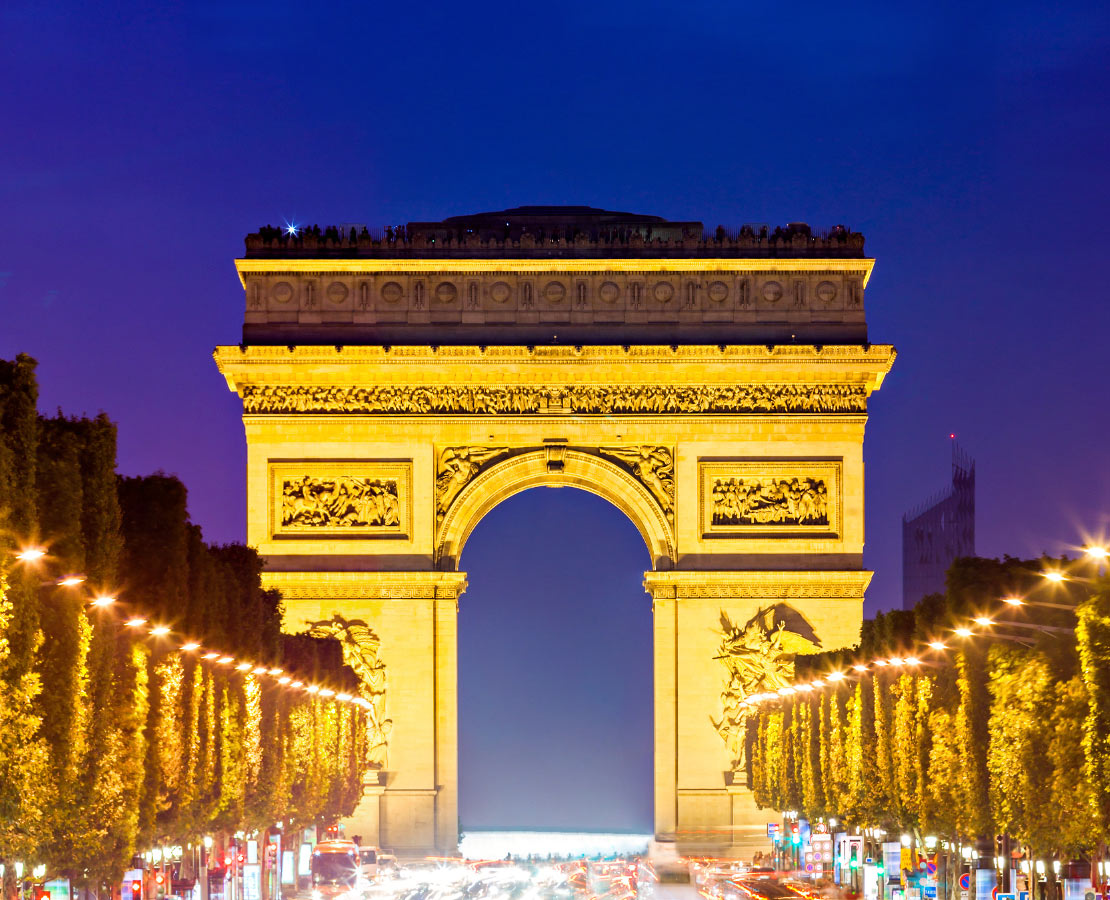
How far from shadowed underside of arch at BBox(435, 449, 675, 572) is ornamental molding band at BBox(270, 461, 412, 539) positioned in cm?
124

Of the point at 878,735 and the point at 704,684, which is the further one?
the point at 704,684

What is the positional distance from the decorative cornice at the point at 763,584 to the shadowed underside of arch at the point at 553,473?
2.13 ft

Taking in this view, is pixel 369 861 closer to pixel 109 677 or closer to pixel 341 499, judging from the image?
pixel 341 499

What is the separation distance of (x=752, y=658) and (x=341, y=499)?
11.8 metres

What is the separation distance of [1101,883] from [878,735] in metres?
13.3

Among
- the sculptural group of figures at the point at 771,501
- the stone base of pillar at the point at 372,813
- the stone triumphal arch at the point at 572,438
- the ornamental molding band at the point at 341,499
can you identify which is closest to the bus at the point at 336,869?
the stone base of pillar at the point at 372,813

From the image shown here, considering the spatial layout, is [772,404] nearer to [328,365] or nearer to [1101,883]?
[328,365]

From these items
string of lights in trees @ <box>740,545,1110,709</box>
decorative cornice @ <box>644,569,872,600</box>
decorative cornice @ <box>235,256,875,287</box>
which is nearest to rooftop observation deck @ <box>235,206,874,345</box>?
decorative cornice @ <box>235,256,875,287</box>

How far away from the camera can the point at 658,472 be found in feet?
209

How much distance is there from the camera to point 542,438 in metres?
63.7

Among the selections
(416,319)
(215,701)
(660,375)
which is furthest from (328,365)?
Answer: (215,701)

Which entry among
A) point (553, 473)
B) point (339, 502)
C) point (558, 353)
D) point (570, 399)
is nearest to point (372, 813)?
point (339, 502)

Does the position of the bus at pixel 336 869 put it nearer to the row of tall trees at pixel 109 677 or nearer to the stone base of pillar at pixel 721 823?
the row of tall trees at pixel 109 677

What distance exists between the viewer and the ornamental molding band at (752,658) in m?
63.2
